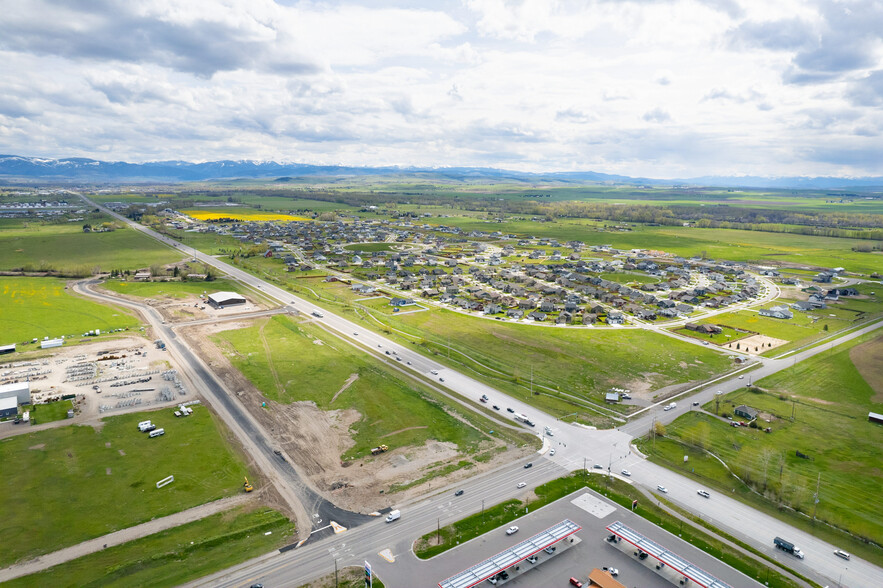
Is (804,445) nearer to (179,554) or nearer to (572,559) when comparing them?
(572,559)

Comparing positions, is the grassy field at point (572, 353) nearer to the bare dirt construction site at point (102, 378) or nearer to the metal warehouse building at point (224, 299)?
the metal warehouse building at point (224, 299)

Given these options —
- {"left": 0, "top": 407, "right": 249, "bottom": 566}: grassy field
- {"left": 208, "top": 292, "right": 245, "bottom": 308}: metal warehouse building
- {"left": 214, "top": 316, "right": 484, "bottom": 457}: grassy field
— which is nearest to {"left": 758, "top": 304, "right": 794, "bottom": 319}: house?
{"left": 214, "top": 316, "right": 484, "bottom": 457}: grassy field

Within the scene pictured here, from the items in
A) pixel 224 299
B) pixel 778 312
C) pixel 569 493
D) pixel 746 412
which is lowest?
pixel 569 493

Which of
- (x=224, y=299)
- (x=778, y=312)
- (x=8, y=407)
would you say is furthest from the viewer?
(x=224, y=299)

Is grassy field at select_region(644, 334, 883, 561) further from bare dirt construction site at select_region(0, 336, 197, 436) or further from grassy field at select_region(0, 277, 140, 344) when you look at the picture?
grassy field at select_region(0, 277, 140, 344)

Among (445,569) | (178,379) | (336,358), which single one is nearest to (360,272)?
(336,358)

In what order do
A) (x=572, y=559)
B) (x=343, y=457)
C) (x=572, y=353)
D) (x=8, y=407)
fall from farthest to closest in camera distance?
(x=572, y=353) < (x=8, y=407) < (x=343, y=457) < (x=572, y=559)

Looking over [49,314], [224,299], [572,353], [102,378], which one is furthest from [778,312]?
[49,314]
